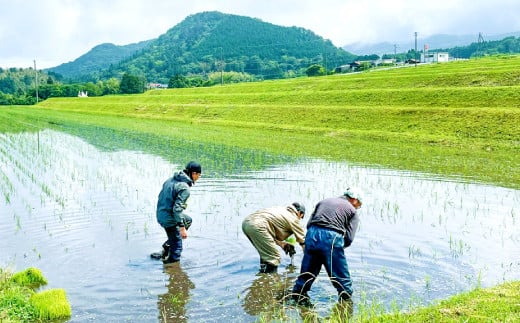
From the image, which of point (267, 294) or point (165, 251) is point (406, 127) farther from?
point (267, 294)

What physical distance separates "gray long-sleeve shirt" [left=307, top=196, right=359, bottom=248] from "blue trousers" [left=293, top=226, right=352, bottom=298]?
0.08 metres

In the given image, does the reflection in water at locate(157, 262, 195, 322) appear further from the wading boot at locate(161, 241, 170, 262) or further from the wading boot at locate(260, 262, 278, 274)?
the wading boot at locate(260, 262, 278, 274)

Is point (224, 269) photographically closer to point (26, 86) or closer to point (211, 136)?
point (211, 136)

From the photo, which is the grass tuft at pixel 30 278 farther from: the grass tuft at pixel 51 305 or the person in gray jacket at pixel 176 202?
the person in gray jacket at pixel 176 202

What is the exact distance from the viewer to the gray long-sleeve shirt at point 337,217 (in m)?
6.99

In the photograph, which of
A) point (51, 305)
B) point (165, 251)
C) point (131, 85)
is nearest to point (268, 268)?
point (165, 251)

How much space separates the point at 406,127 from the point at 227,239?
20644 mm

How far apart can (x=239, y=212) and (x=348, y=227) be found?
5843 mm

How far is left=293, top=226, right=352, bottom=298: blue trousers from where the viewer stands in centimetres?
693

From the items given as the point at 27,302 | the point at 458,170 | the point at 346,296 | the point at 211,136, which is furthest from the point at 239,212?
the point at 211,136

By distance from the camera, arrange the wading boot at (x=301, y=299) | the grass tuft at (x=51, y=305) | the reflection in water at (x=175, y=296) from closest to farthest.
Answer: the grass tuft at (x=51, y=305) < the reflection in water at (x=175, y=296) < the wading boot at (x=301, y=299)

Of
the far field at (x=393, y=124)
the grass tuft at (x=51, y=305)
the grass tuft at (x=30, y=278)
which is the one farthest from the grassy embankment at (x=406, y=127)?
the grass tuft at (x=30, y=278)

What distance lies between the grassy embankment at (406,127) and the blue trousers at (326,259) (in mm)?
1022

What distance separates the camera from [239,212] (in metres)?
12.7
